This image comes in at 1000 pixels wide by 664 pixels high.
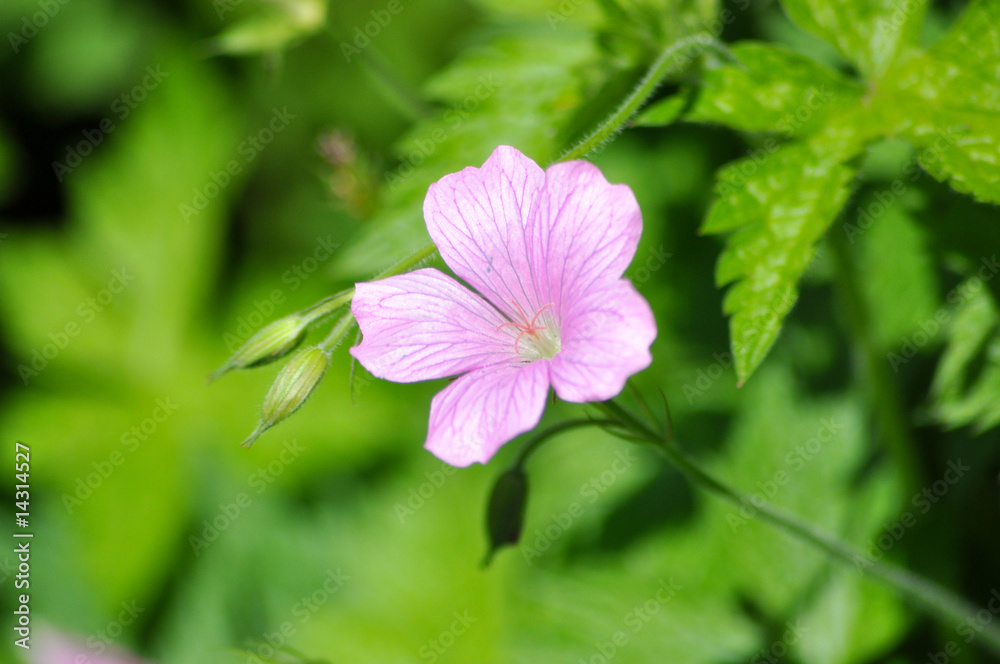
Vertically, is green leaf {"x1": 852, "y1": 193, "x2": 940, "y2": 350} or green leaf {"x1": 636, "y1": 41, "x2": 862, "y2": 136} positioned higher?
green leaf {"x1": 636, "y1": 41, "x2": 862, "y2": 136}

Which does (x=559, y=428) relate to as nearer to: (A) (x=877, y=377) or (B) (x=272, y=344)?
(B) (x=272, y=344)

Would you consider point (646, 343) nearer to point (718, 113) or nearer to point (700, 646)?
point (718, 113)

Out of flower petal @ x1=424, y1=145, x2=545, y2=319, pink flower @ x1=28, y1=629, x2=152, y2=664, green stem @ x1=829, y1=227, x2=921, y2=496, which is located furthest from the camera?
pink flower @ x1=28, y1=629, x2=152, y2=664

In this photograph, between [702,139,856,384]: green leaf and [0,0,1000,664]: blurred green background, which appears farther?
[0,0,1000,664]: blurred green background

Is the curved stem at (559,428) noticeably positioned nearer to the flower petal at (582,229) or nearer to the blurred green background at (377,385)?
the flower petal at (582,229)

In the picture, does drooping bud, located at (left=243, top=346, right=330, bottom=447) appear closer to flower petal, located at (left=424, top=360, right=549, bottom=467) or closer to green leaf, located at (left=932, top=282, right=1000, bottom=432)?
flower petal, located at (left=424, top=360, right=549, bottom=467)

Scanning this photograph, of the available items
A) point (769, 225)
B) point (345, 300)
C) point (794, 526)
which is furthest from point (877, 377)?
point (345, 300)

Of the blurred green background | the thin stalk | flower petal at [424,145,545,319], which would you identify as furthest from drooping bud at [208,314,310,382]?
the blurred green background

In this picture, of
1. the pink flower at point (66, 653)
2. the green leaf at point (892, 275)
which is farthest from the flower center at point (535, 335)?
the pink flower at point (66, 653)
